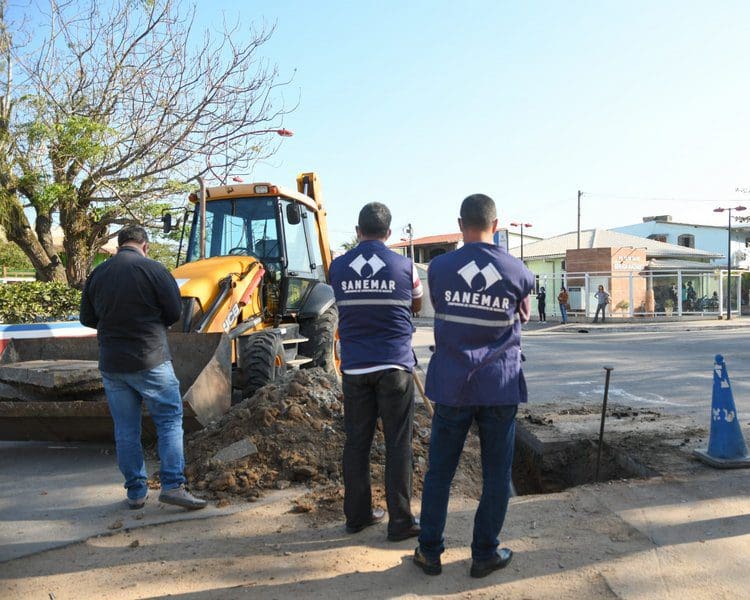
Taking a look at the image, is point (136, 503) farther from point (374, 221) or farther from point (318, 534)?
point (374, 221)

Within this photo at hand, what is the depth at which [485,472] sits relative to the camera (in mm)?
3443

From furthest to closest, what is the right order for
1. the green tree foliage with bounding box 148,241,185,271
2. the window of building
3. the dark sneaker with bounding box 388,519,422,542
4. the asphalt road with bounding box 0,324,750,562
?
the window of building
the green tree foliage with bounding box 148,241,185,271
the asphalt road with bounding box 0,324,750,562
the dark sneaker with bounding box 388,519,422,542

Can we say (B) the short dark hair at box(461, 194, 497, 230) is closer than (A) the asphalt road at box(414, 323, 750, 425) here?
Yes

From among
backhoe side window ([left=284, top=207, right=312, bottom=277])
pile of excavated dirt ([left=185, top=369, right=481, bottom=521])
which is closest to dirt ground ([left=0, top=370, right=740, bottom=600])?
pile of excavated dirt ([left=185, top=369, right=481, bottom=521])

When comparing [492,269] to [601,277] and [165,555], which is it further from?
[601,277]

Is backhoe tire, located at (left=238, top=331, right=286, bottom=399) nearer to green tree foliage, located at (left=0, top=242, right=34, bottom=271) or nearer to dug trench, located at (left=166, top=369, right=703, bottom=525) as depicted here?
dug trench, located at (left=166, top=369, right=703, bottom=525)

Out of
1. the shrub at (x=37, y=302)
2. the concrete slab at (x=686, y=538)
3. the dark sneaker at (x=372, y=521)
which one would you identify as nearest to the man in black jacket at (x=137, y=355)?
the dark sneaker at (x=372, y=521)

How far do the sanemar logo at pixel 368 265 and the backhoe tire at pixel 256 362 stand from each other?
125 inches

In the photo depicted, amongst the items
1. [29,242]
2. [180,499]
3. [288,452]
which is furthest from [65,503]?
[29,242]

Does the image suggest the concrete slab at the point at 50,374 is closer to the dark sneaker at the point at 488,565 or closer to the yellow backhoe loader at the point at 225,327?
the yellow backhoe loader at the point at 225,327

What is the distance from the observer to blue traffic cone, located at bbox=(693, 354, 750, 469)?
5.13 meters

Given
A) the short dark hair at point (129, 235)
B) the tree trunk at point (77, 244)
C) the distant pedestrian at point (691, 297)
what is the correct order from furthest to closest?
the distant pedestrian at point (691, 297), the tree trunk at point (77, 244), the short dark hair at point (129, 235)

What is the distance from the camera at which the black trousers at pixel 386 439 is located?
3857 mm

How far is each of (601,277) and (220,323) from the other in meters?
26.4
